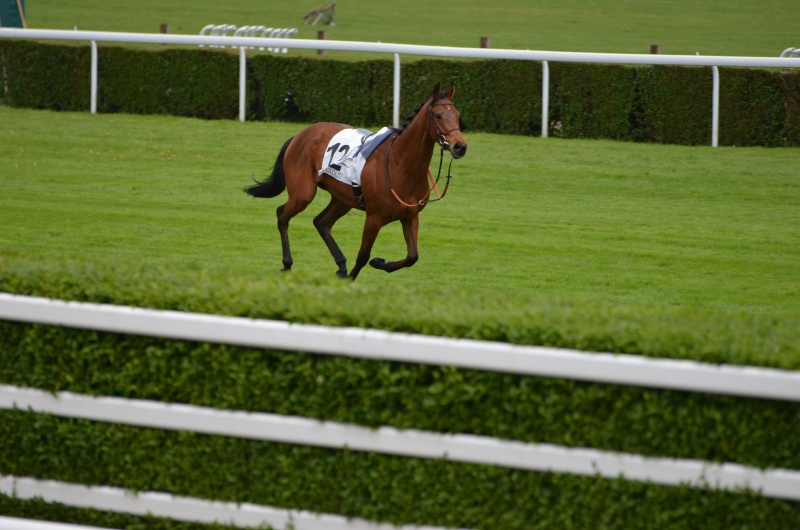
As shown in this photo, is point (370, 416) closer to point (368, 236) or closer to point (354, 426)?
point (354, 426)

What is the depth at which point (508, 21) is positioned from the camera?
31.8 metres

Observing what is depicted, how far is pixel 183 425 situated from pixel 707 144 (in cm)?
1164

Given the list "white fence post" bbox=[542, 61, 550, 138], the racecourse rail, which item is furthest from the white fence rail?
"white fence post" bbox=[542, 61, 550, 138]

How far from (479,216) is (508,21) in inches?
893

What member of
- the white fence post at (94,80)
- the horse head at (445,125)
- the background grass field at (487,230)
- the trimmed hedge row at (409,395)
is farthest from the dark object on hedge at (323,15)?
the trimmed hedge row at (409,395)

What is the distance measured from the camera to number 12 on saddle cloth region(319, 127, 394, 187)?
7141 mm

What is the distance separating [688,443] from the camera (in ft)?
9.09

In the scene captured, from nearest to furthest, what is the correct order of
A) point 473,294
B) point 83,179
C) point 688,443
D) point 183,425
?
point 688,443 < point 183,425 < point 473,294 < point 83,179

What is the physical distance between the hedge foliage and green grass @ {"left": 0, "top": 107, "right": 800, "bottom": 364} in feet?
1.36

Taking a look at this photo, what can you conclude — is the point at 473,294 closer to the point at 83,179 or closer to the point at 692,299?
the point at 692,299

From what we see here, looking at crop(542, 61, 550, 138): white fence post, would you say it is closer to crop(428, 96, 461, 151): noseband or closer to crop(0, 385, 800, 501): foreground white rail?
crop(428, 96, 461, 151): noseband

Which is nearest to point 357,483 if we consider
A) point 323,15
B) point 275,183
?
point 275,183

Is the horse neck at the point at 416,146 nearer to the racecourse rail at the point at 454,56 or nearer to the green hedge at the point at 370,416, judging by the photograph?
the green hedge at the point at 370,416

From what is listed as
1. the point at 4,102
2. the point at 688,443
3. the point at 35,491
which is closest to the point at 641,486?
the point at 688,443
